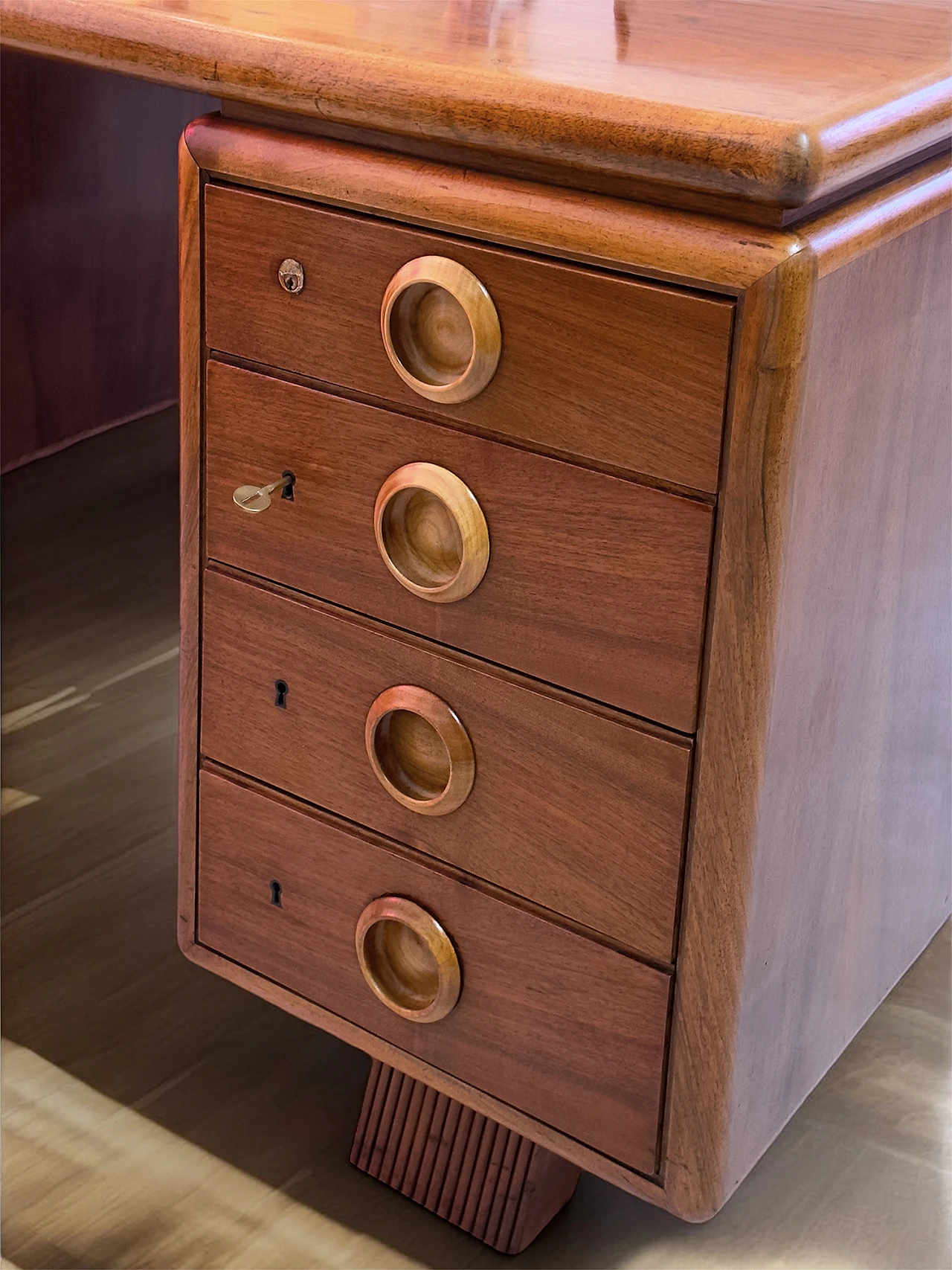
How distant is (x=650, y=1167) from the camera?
717 millimetres

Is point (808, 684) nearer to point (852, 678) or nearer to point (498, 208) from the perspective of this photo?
point (852, 678)

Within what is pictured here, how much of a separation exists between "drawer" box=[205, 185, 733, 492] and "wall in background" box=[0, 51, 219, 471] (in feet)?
1.81

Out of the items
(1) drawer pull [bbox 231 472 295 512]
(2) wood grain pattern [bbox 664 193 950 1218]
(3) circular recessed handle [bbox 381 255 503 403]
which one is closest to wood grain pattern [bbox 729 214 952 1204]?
(2) wood grain pattern [bbox 664 193 950 1218]

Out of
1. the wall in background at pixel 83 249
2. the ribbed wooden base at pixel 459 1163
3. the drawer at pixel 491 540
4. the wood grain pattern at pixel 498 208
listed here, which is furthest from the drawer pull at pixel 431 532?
the wall in background at pixel 83 249

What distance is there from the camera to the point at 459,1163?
890 millimetres

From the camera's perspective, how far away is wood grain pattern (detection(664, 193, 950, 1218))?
23.1 inches

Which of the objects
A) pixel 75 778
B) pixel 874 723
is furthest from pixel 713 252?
pixel 75 778

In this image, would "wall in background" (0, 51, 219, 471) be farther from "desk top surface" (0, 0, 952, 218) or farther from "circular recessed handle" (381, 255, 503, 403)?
"circular recessed handle" (381, 255, 503, 403)

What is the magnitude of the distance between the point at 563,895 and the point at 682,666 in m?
0.13

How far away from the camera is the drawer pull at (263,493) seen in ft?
2.39

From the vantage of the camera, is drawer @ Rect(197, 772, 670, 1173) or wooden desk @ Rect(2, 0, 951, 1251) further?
drawer @ Rect(197, 772, 670, 1173)

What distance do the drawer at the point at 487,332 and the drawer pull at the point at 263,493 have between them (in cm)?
5

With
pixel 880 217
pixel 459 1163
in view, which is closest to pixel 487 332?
pixel 880 217

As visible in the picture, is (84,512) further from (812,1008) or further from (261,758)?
(812,1008)
